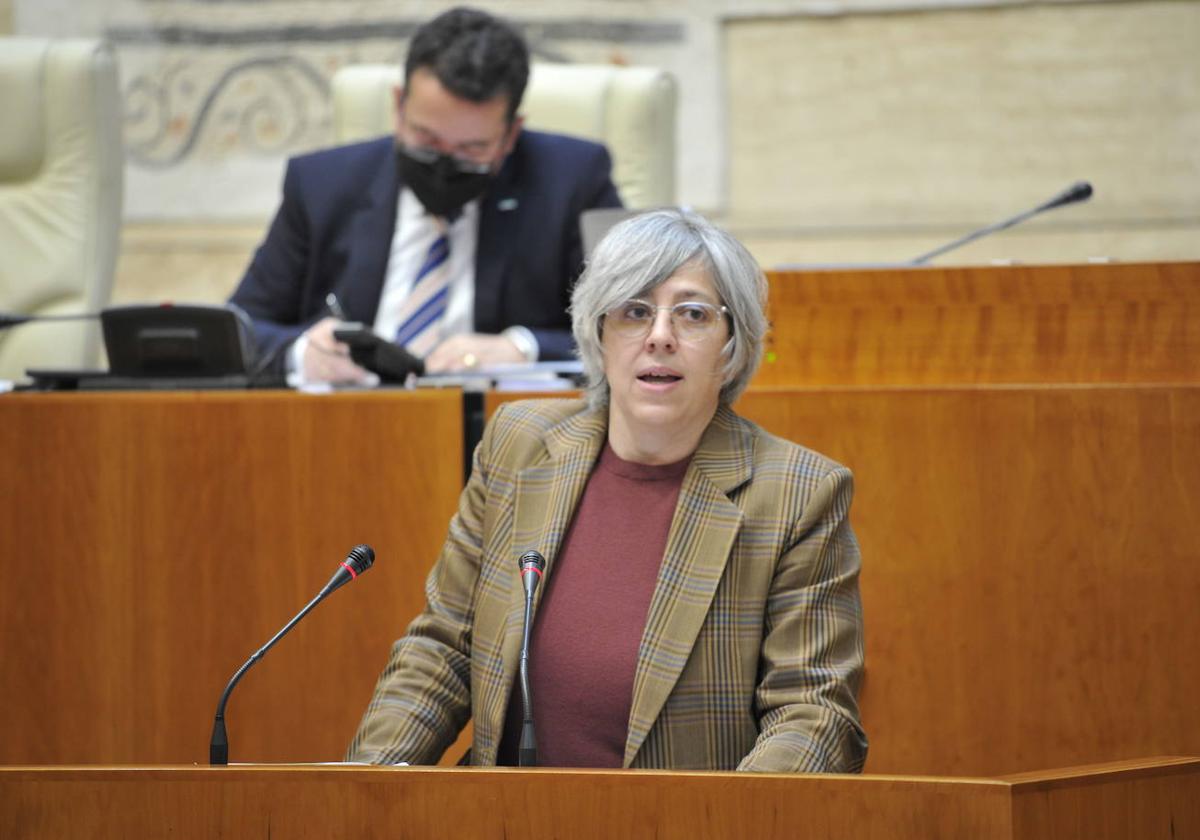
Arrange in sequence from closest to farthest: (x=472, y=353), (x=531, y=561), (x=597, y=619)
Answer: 1. (x=531, y=561)
2. (x=597, y=619)
3. (x=472, y=353)

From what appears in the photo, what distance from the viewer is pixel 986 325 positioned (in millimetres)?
2426

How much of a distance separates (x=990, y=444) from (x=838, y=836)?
1140 millimetres

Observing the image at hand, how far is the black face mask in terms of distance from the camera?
125 inches

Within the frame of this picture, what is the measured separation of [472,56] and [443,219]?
14.9 inches

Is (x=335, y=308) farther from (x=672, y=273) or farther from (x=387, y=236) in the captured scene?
(x=672, y=273)

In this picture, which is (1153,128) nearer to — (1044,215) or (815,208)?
(1044,215)

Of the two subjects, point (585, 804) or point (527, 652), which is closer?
point (585, 804)

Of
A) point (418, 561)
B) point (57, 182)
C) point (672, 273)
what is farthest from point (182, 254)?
point (672, 273)

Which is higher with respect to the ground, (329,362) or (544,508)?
(329,362)

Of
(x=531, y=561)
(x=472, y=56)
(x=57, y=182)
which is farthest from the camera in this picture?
(x=57, y=182)

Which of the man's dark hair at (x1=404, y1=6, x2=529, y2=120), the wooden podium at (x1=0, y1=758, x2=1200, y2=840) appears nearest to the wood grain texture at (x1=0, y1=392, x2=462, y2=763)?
the man's dark hair at (x1=404, y1=6, x2=529, y2=120)

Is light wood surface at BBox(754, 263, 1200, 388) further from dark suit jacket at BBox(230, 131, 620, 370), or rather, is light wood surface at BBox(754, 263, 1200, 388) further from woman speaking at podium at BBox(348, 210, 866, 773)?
dark suit jacket at BBox(230, 131, 620, 370)

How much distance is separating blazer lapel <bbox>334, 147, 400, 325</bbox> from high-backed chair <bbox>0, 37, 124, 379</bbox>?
2.34ft

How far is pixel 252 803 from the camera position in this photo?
4.46ft
